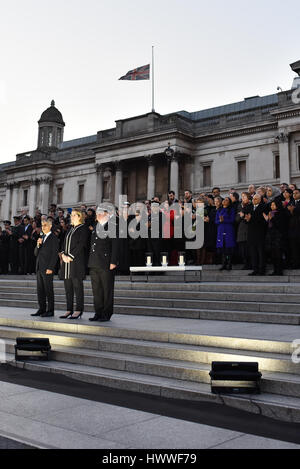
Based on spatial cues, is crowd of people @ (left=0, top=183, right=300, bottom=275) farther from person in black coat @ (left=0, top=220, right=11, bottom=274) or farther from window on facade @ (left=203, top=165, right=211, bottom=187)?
window on facade @ (left=203, top=165, right=211, bottom=187)

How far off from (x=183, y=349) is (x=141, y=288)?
5.63 meters

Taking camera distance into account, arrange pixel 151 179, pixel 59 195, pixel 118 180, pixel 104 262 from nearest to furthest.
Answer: pixel 104 262 < pixel 151 179 < pixel 118 180 < pixel 59 195

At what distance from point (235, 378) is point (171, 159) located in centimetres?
3589

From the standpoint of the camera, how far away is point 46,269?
8.85m

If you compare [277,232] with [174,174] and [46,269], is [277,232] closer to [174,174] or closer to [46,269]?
[46,269]

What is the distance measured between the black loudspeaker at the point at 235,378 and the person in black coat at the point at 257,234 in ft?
20.0

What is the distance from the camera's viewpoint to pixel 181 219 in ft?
41.3

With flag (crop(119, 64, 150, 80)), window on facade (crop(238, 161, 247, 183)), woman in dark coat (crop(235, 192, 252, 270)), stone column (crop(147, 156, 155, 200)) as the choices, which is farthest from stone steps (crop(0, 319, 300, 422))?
stone column (crop(147, 156, 155, 200))

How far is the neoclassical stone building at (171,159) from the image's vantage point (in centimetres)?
3528

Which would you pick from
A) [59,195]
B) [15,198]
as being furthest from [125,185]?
[15,198]

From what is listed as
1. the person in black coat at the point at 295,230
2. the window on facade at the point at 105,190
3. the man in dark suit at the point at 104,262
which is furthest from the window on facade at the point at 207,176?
the man in dark suit at the point at 104,262

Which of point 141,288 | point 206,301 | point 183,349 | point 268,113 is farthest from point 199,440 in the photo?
point 268,113

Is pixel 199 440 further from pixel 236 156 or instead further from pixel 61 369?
pixel 236 156

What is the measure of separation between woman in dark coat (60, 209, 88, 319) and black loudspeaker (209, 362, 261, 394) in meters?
4.36
